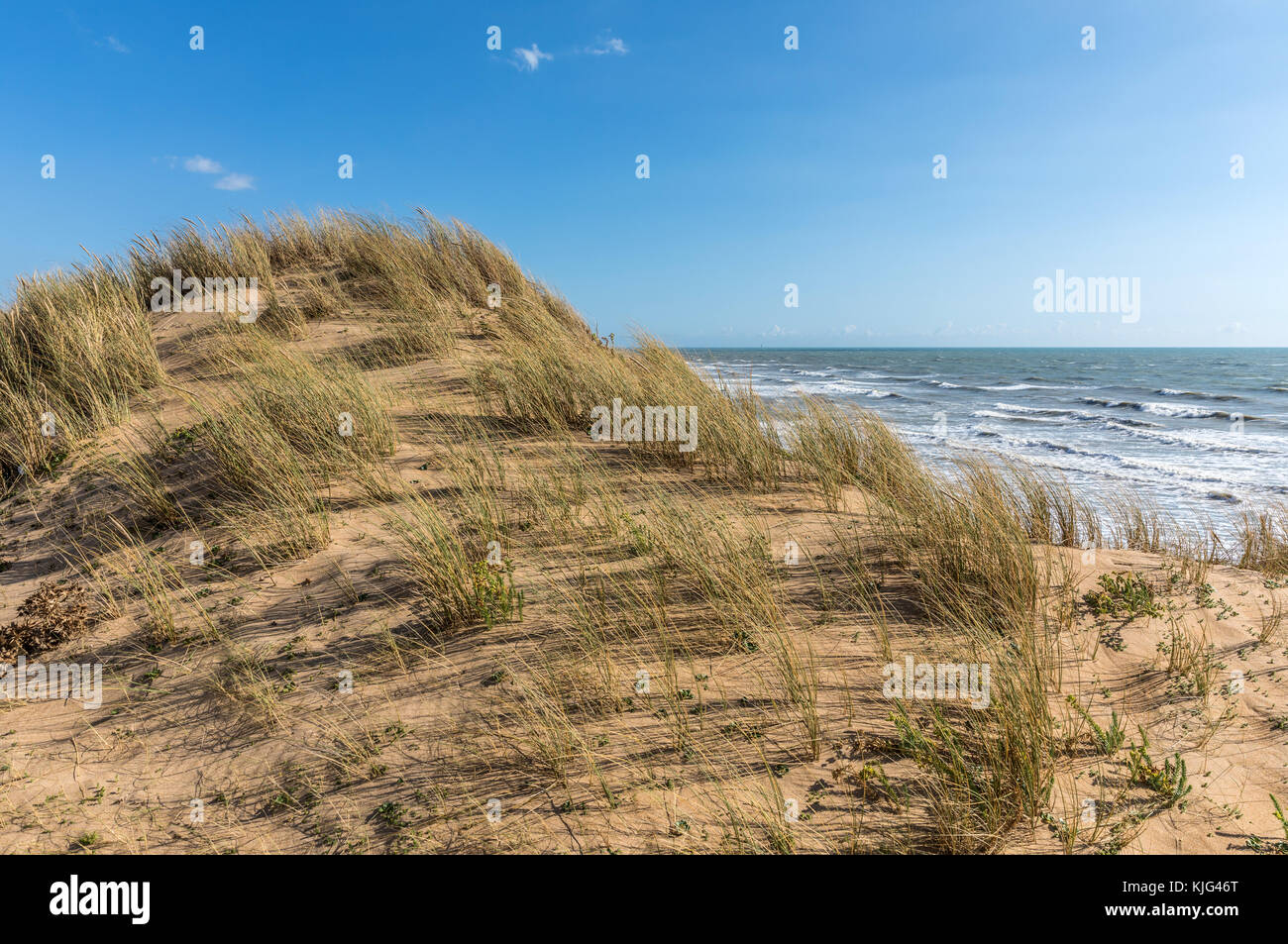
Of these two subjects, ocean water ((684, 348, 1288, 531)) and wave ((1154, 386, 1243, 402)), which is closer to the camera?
ocean water ((684, 348, 1288, 531))

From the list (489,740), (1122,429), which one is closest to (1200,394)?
(1122,429)

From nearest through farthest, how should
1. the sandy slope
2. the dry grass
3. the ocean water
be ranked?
the sandy slope, the dry grass, the ocean water

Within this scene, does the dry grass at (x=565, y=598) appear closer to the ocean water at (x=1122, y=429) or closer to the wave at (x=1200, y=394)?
the ocean water at (x=1122, y=429)

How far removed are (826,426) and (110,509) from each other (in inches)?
275

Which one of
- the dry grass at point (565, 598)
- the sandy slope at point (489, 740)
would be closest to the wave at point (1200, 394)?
the dry grass at point (565, 598)

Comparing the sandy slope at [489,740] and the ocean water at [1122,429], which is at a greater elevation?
the ocean water at [1122,429]

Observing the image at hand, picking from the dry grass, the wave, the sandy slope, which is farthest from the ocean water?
the sandy slope

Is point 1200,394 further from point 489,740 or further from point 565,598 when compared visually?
point 489,740

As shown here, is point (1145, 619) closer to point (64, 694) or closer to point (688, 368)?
point (688, 368)

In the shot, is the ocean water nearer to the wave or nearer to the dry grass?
the wave

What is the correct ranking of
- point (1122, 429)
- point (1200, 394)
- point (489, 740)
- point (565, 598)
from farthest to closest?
point (1200, 394), point (1122, 429), point (565, 598), point (489, 740)
